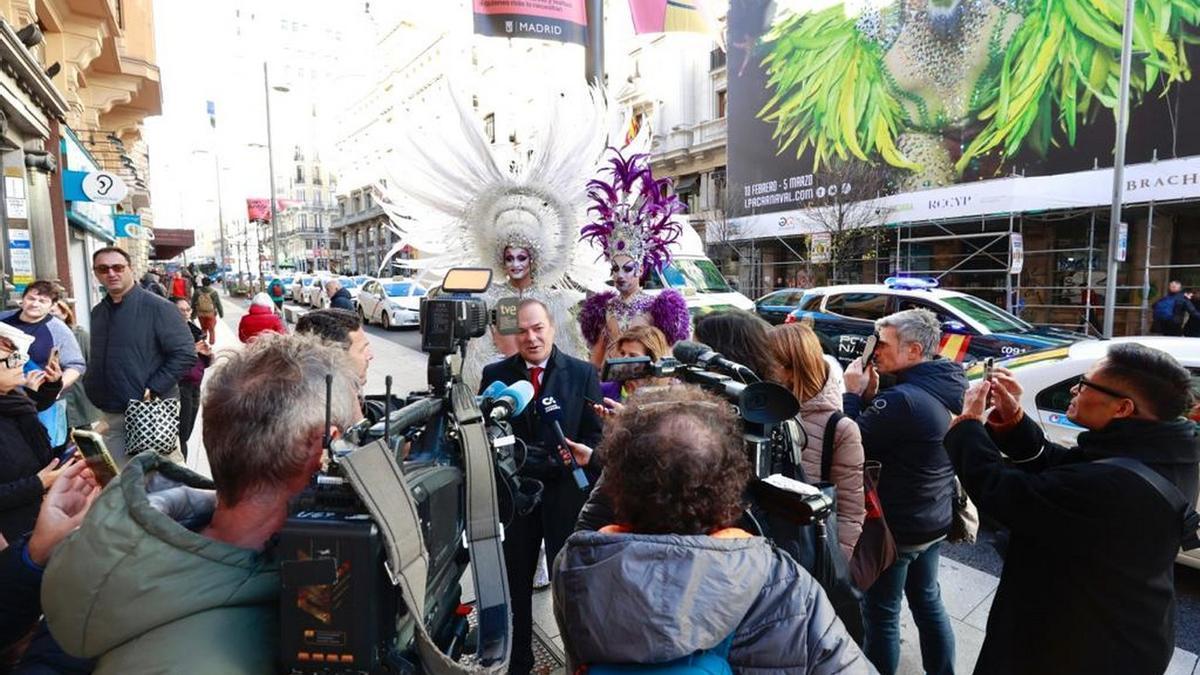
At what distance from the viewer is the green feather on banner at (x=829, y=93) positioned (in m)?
20.2

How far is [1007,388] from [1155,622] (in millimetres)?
683

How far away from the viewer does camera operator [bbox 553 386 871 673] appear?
1.05 metres

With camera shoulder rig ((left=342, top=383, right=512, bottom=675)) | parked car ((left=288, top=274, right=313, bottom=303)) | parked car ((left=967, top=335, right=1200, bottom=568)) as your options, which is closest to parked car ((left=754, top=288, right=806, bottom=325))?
parked car ((left=967, top=335, right=1200, bottom=568))

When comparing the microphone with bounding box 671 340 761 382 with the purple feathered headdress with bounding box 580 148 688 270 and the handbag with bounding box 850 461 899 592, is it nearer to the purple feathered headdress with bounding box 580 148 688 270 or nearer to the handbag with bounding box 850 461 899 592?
the handbag with bounding box 850 461 899 592

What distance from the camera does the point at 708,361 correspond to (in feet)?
6.04

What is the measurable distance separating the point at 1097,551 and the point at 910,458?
0.76 m

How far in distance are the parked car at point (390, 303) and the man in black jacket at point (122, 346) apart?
40.7 feet

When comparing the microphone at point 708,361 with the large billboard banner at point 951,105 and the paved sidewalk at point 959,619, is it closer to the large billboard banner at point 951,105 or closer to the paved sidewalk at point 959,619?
the paved sidewalk at point 959,619

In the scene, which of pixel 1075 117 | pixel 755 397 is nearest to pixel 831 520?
pixel 755 397

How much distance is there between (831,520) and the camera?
5.21 ft

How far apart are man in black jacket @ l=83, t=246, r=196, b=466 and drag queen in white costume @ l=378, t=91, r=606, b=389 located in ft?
5.72

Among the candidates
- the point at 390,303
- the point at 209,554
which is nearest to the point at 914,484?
the point at 209,554

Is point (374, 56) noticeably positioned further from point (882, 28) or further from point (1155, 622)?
point (1155, 622)

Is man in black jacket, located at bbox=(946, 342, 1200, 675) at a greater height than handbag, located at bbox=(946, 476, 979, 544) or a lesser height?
greater
